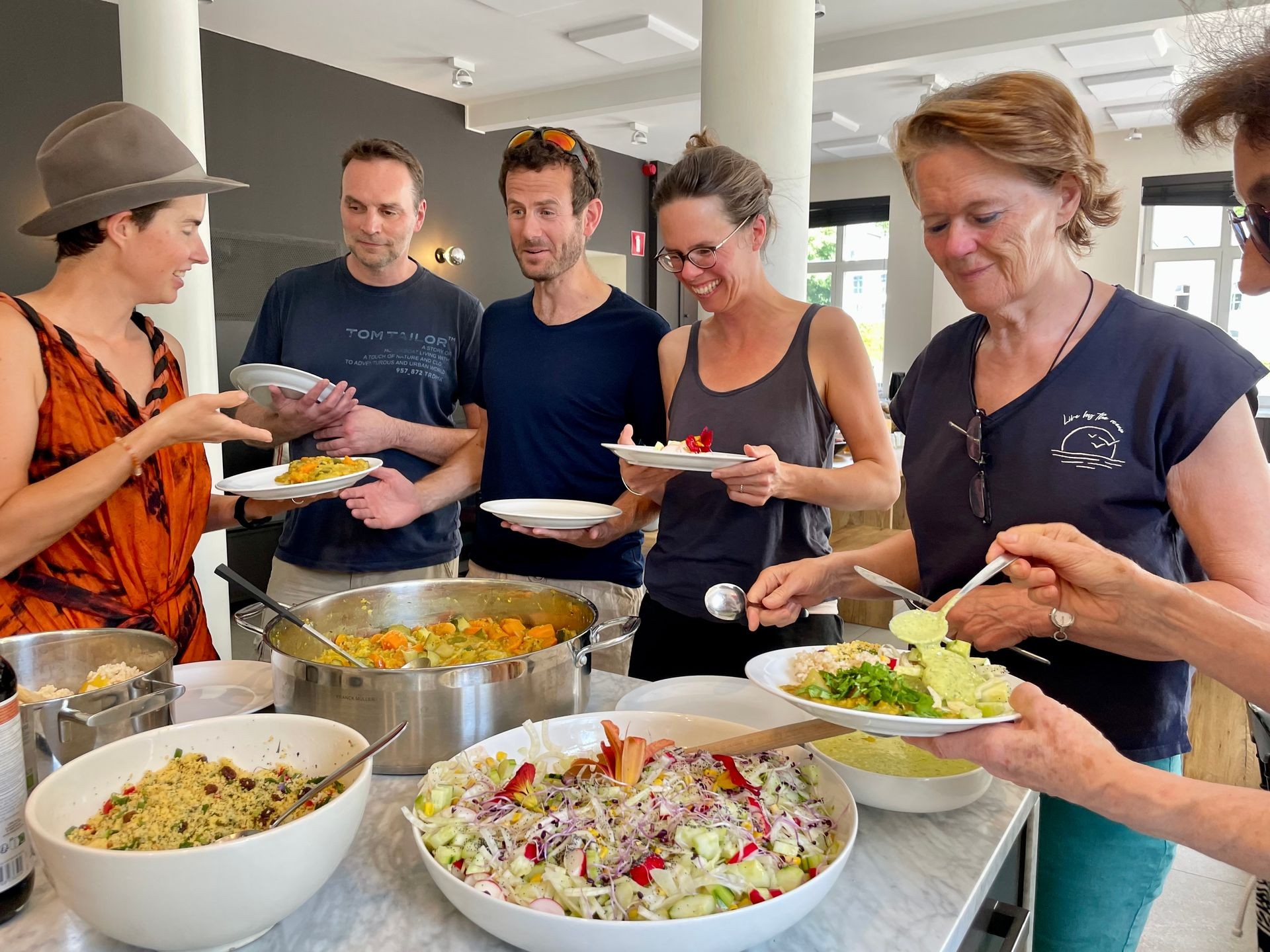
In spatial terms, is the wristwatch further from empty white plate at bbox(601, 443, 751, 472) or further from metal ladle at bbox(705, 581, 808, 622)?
metal ladle at bbox(705, 581, 808, 622)

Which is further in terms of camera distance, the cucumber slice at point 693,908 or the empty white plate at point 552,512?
the empty white plate at point 552,512

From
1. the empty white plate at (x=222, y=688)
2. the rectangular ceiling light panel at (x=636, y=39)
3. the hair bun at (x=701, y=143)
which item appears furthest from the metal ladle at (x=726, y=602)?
the rectangular ceiling light panel at (x=636, y=39)

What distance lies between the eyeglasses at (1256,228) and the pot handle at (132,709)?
1349mm

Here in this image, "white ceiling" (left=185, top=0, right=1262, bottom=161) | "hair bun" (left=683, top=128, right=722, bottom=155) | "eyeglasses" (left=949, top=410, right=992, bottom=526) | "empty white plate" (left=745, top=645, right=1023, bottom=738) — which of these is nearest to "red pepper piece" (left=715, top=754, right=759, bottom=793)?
"empty white plate" (left=745, top=645, right=1023, bottom=738)

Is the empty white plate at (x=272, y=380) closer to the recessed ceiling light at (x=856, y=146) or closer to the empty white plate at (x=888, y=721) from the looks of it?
the empty white plate at (x=888, y=721)

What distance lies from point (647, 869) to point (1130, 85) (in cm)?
868

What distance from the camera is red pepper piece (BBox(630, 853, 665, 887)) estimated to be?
912mm

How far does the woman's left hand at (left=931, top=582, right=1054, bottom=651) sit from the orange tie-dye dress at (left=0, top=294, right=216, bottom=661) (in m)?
1.40

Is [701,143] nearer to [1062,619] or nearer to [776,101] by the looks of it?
[1062,619]

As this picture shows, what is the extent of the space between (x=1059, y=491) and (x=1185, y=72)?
604 millimetres

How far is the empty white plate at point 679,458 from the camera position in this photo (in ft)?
5.58

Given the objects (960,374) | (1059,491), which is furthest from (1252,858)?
(960,374)

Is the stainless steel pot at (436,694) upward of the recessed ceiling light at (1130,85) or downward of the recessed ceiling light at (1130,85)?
downward

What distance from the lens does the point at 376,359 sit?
2.60 meters
